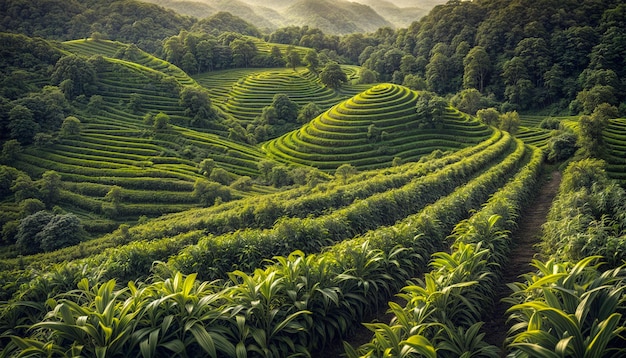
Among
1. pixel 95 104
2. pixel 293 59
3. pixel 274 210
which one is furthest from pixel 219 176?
pixel 293 59

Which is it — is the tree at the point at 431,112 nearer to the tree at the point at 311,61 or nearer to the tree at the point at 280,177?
the tree at the point at 280,177

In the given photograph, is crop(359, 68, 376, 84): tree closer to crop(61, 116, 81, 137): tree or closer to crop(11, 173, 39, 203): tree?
crop(61, 116, 81, 137): tree

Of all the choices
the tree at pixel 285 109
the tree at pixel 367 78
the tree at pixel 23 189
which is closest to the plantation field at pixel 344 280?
the tree at pixel 23 189

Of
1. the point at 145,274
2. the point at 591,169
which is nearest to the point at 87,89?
the point at 145,274

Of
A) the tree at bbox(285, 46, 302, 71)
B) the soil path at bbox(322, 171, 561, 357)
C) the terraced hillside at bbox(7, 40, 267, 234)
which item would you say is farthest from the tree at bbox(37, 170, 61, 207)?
the tree at bbox(285, 46, 302, 71)

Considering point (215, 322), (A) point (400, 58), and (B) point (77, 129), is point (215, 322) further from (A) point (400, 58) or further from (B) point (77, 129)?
(A) point (400, 58)

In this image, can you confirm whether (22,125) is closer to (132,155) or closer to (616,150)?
(132,155)
